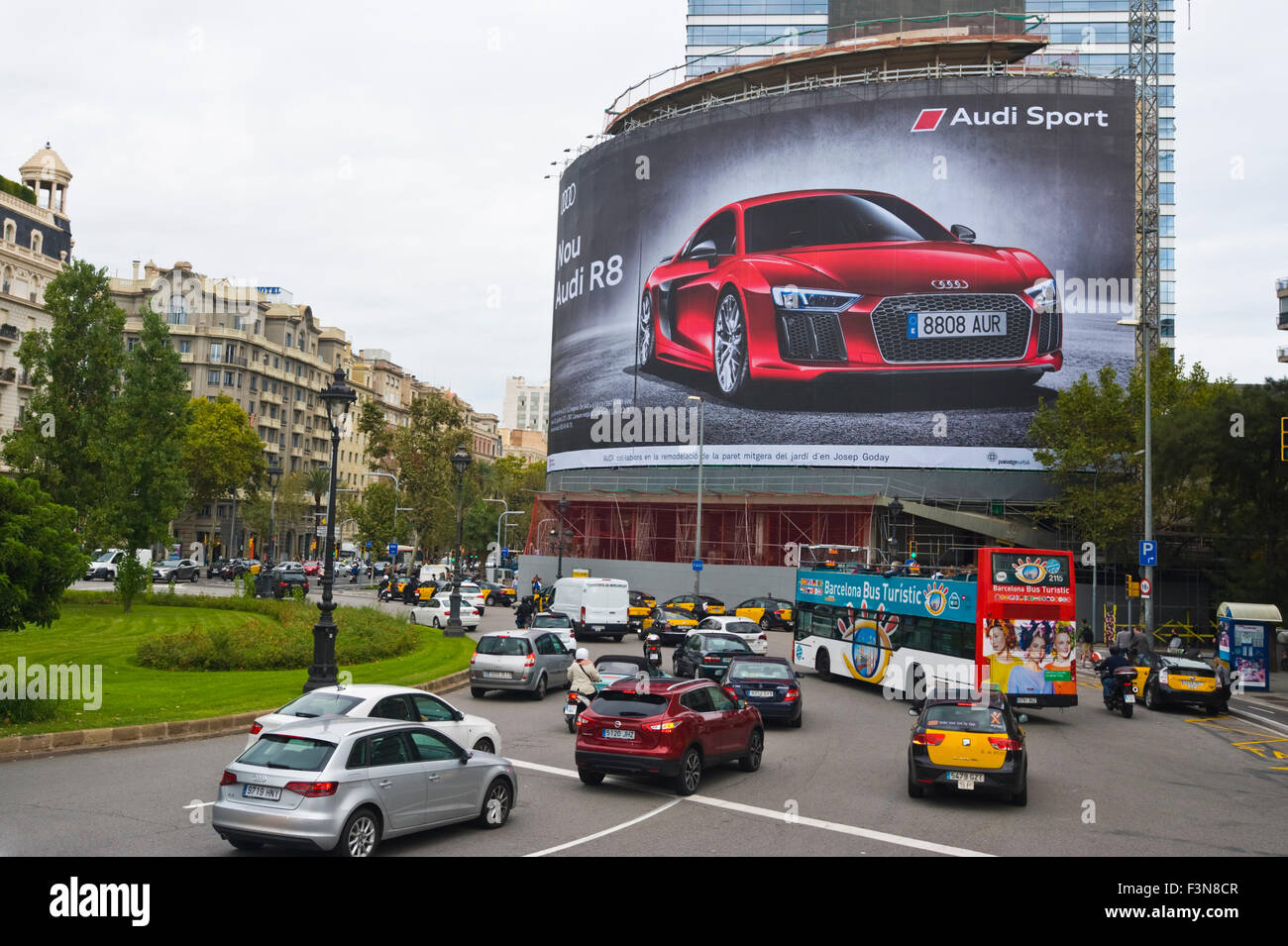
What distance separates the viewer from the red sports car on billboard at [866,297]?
58.0m

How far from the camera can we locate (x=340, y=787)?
Result: 384 inches

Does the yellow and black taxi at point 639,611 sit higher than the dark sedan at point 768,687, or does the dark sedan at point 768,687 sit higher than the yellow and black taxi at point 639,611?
the dark sedan at point 768,687

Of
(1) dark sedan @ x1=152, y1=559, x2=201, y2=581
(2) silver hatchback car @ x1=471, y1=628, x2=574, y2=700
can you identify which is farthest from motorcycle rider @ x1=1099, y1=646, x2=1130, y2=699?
(1) dark sedan @ x1=152, y1=559, x2=201, y2=581

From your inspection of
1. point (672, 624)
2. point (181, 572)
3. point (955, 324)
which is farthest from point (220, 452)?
point (955, 324)

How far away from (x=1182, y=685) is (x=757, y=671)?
40.3ft

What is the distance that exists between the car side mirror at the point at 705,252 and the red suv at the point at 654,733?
51.2 meters

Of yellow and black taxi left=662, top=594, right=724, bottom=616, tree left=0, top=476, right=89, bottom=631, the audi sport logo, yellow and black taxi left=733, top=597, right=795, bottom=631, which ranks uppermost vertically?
the audi sport logo

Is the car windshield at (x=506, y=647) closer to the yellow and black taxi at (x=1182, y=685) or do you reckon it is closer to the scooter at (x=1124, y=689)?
the scooter at (x=1124, y=689)

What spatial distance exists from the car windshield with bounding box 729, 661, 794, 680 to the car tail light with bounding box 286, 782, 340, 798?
11838mm

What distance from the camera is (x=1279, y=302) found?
290ft

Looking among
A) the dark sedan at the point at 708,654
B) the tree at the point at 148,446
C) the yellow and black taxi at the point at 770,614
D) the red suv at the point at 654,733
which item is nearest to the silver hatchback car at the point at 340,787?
the red suv at the point at 654,733

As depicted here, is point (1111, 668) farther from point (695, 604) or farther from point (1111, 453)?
point (1111, 453)

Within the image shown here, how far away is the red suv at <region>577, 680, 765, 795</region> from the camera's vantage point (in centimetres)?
1385

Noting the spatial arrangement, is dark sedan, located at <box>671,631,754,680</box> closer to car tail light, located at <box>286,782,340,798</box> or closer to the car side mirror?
car tail light, located at <box>286,782,340,798</box>
